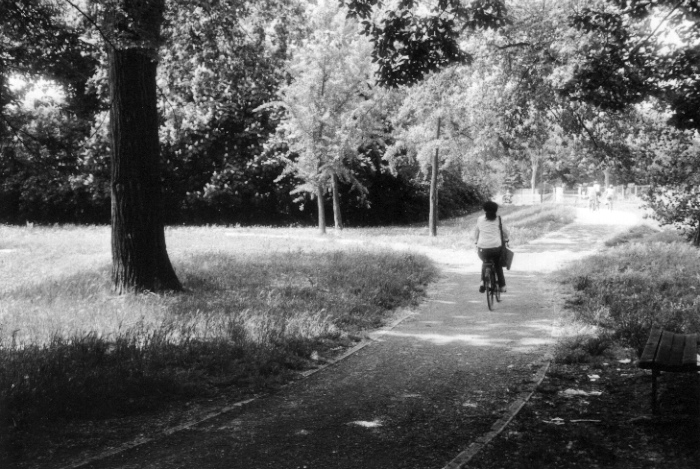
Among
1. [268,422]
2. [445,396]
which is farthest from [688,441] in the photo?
[268,422]

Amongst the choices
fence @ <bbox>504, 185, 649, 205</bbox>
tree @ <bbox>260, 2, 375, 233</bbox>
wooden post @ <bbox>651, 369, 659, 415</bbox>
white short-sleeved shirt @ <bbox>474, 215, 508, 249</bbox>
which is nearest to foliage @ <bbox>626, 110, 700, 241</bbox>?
white short-sleeved shirt @ <bbox>474, 215, 508, 249</bbox>

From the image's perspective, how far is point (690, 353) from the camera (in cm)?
506

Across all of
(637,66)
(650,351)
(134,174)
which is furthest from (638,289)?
(134,174)

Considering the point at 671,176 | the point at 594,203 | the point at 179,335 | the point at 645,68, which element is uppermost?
the point at 645,68

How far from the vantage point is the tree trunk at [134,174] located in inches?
376

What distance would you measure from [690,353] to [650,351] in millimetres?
319

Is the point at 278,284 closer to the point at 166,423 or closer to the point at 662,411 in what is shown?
the point at 166,423

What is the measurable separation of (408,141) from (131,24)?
1773cm

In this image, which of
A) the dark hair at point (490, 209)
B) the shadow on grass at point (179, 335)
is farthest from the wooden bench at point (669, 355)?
the dark hair at point (490, 209)

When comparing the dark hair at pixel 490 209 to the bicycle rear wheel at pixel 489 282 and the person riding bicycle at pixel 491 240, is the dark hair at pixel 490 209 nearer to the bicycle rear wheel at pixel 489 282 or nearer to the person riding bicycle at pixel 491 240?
the person riding bicycle at pixel 491 240

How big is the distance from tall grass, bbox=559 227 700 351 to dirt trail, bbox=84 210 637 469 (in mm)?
947

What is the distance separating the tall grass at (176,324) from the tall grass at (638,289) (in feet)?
11.1

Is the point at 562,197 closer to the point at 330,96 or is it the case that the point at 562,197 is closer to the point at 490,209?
the point at 330,96

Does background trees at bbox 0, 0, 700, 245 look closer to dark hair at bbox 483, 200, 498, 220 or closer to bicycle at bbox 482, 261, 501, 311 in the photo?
dark hair at bbox 483, 200, 498, 220
